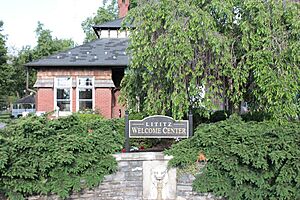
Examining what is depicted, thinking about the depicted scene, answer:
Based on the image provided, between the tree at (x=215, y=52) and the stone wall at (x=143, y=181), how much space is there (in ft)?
5.03

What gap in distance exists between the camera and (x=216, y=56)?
808cm

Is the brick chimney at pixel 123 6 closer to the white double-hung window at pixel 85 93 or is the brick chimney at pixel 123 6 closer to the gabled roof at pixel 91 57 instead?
the gabled roof at pixel 91 57

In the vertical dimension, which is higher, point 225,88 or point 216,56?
point 216,56

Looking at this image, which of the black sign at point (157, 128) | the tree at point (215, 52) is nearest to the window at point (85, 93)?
the tree at point (215, 52)

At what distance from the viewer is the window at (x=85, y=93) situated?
56.5ft

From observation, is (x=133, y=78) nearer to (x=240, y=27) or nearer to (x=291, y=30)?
(x=240, y=27)

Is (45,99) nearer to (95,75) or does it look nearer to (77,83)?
(77,83)

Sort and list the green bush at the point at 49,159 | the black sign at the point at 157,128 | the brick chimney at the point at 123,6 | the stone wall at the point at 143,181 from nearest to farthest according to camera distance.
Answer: the green bush at the point at 49,159
the stone wall at the point at 143,181
the black sign at the point at 157,128
the brick chimney at the point at 123,6

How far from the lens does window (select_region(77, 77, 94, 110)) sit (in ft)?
56.5

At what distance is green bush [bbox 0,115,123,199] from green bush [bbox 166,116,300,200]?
1384mm

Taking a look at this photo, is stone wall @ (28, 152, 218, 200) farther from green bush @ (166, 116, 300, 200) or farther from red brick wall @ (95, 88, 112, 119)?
red brick wall @ (95, 88, 112, 119)

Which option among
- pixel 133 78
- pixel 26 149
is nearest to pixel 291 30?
pixel 133 78

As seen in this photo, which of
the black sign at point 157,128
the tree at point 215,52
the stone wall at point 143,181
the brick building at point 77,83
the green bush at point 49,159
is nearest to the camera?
the green bush at point 49,159

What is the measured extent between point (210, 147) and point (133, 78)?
3.93 metres
